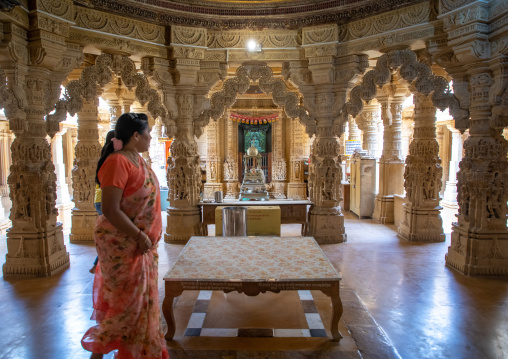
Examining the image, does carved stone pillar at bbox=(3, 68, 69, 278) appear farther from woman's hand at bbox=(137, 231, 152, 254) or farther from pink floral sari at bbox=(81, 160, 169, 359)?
woman's hand at bbox=(137, 231, 152, 254)

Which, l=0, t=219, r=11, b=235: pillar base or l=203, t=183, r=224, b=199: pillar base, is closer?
l=0, t=219, r=11, b=235: pillar base

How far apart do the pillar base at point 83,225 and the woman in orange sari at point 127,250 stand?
5113 mm

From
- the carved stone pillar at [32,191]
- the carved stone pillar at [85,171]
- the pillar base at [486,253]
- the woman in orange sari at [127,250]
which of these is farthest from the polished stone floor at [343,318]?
the carved stone pillar at [85,171]

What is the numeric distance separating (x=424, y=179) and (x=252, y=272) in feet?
16.6

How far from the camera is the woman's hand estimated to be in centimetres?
226

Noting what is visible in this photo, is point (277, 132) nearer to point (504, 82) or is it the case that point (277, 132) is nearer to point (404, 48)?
point (404, 48)

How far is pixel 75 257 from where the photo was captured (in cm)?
590

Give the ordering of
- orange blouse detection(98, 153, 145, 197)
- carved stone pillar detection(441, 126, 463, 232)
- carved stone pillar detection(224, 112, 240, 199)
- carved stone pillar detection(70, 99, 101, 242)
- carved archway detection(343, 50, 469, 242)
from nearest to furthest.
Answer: orange blouse detection(98, 153, 145, 197)
carved archway detection(343, 50, 469, 242)
carved stone pillar detection(70, 99, 101, 242)
carved stone pillar detection(441, 126, 463, 232)
carved stone pillar detection(224, 112, 240, 199)

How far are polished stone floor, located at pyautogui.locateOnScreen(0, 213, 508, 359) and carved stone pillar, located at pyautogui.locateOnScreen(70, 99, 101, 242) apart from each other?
5.74 ft

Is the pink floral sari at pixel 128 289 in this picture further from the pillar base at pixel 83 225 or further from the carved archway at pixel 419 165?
the pillar base at pixel 83 225

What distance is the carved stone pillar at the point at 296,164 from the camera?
12.6 meters

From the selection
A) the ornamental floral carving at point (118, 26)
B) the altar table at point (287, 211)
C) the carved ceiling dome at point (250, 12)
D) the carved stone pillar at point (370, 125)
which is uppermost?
the carved ceiling dome at point (250, 12)

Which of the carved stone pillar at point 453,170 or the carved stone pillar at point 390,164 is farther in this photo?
the carved stone pillar at point 453,170

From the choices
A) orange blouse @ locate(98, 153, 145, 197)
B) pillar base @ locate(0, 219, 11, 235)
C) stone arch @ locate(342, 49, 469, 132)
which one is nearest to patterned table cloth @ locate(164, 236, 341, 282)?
orange blouse @ locate(98, 153, 145, 197)
